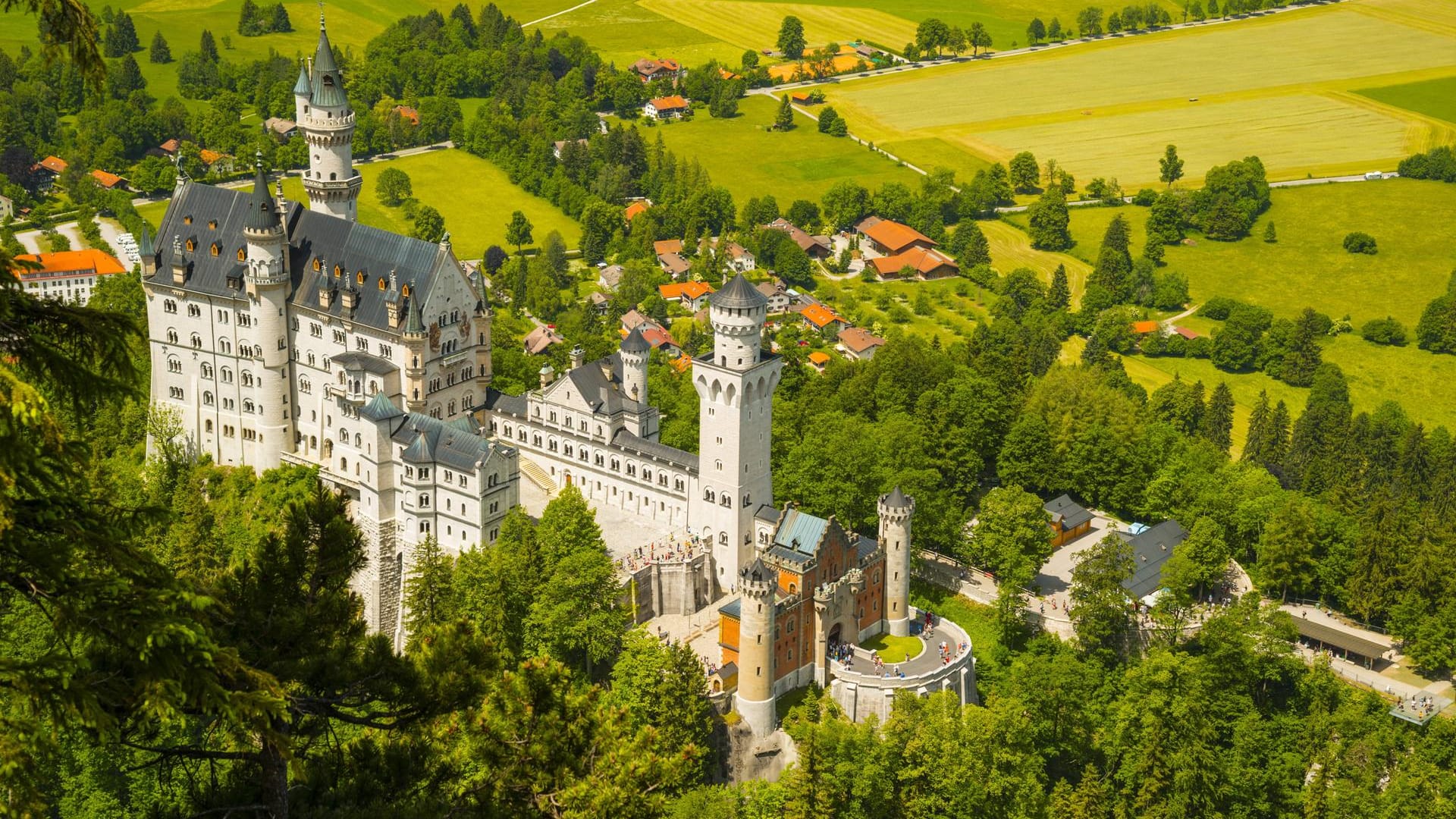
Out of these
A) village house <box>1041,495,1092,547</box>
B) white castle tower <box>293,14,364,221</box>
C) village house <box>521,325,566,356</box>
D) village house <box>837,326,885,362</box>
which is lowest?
village house <box>837,326,885,362</box>

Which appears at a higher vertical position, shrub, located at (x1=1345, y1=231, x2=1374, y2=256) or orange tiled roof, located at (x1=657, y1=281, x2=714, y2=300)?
shrub, located at (x1=1345, y1=231, x2=1374, y2=256)

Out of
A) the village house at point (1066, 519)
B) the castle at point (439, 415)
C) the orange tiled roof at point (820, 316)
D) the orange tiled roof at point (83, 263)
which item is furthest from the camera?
the orange tiled roof at point (820, 316)

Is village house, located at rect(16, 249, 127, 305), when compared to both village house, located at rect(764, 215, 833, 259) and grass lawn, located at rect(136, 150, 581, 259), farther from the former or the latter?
village house, located at rect(764, 215, 833, 259)

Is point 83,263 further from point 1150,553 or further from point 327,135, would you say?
point 1150,553

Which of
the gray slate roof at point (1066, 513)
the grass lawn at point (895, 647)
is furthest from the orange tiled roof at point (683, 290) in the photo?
the grass lawn at point (895, 647)

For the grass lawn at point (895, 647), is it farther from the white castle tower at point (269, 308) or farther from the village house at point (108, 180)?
Answer: the village house at point (108, 180)

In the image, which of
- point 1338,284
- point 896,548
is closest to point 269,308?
point 896,548

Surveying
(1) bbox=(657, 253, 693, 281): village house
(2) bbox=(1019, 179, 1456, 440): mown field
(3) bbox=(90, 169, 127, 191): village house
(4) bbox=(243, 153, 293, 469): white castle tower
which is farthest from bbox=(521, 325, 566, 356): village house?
(3) bbox=(90, 169, 127, 191): village house
